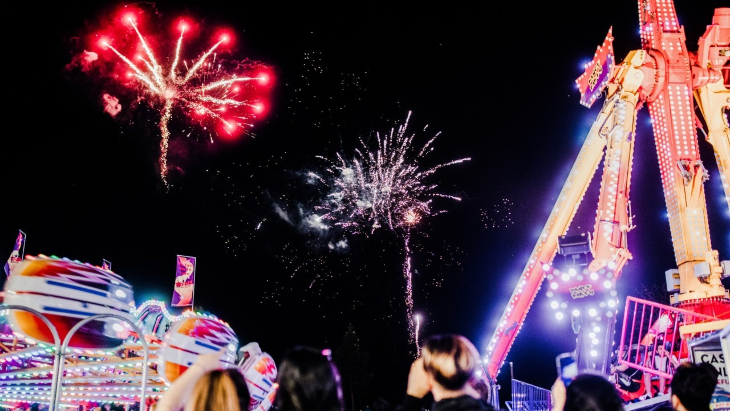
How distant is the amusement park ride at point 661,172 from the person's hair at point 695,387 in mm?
A: 5650

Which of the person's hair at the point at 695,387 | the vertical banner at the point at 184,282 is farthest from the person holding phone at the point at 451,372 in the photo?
the vertical banner at the point at 184,282

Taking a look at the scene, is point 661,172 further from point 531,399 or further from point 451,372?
point 451,372

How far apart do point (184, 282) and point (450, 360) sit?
69.1 ft

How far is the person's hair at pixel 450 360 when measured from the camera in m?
2.71

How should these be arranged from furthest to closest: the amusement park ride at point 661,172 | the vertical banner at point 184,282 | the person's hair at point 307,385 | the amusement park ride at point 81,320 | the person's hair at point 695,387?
the vertical banner at point 184,282 < the amusement park ride at point 661,172 < the amusement park ride at point 81,320 < the person's hair at point 695,387 < the person's hair at point 307,385

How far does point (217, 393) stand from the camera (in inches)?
103

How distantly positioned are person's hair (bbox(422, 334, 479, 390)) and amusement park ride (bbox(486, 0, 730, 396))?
6872mm

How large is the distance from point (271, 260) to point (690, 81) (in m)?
39.7

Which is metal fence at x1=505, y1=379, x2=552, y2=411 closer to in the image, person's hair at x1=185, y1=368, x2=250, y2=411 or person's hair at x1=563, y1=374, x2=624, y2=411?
person's hair at x1=563, y1=374, x2=624, y2=411

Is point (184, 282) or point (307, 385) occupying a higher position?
point (184, 282)

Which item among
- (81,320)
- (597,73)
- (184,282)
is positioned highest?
(597,73)

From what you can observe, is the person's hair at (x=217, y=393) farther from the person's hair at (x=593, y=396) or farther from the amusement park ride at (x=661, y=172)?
the amusement park ride at (x=661, y=172)

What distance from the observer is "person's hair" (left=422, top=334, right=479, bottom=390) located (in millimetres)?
2707

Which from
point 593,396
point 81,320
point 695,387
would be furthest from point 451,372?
point 81,320
